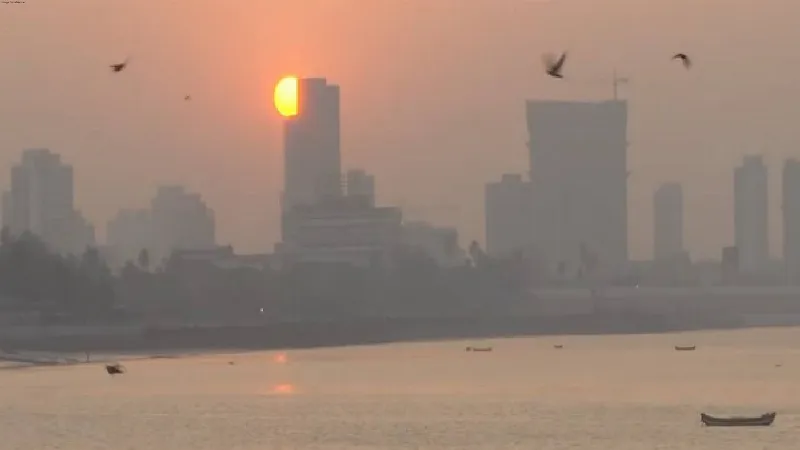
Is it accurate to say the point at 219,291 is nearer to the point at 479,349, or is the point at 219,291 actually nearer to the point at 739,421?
the point at 479,349

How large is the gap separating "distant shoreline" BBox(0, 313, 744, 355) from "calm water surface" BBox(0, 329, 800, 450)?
9.46 meters

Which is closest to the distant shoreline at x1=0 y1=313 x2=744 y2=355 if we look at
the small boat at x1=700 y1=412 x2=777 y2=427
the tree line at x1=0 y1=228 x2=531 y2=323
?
the tree line at x1=0 y1=228 x2=531 y2=323

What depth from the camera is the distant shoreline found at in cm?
13988

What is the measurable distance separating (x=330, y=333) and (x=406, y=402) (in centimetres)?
7214

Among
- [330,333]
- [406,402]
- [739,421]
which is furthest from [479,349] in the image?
[739,421]

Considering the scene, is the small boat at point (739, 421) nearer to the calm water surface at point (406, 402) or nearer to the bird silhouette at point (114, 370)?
the calm water surface at point (406, 402)

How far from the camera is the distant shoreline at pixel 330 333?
13988 centimetres

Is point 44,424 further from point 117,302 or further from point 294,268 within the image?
point 294,268

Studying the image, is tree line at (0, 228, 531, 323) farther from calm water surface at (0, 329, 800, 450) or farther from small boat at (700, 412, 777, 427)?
small boat at (700, 412, 777, 427)

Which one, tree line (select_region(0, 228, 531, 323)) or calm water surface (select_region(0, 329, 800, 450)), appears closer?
calm water surface (select_region(0, 329, 800, 450))

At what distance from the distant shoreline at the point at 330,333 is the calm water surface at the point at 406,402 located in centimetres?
946

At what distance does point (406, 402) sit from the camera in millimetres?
87438

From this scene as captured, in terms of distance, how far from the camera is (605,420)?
76.7 m

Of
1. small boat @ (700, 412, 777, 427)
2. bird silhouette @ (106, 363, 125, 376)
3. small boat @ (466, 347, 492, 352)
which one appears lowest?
small boat @ (466, 347, 492, 352)
